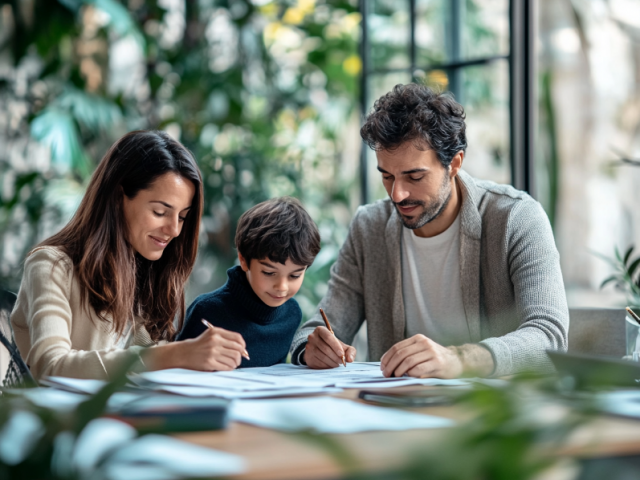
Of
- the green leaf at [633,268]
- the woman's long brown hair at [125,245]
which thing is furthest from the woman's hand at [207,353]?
the green leaf at [633,268]

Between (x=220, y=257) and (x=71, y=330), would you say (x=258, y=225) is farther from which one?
(x=220, y=257)

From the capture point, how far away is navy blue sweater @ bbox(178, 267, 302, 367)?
71.9 inches

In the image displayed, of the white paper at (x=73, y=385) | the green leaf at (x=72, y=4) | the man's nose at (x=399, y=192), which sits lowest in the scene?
the white paper at (x=73, y=385)

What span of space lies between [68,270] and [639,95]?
9.29ft

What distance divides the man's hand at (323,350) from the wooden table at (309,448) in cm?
61

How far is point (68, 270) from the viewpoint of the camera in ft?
5.08

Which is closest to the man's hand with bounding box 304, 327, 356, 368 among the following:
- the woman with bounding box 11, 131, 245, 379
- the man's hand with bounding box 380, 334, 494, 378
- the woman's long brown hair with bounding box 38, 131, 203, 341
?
the man's hand with bounding box 380, 334, 494, 378

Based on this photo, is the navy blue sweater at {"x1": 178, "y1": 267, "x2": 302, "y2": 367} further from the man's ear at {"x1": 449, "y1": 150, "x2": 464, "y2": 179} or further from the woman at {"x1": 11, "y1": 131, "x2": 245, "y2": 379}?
the man's ear at {"x1": 449, "y1": 150, "x2": 464, "y2": 179}

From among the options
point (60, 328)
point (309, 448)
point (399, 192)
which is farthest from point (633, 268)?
point (309, 448)

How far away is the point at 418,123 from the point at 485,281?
445 millimetres

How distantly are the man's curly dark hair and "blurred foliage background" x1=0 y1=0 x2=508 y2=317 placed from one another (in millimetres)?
1226

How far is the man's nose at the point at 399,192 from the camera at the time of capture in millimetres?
1819

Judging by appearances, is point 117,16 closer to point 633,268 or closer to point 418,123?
point 418,123

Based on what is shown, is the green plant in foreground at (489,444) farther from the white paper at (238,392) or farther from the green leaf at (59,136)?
the green leaf at (59,136)
